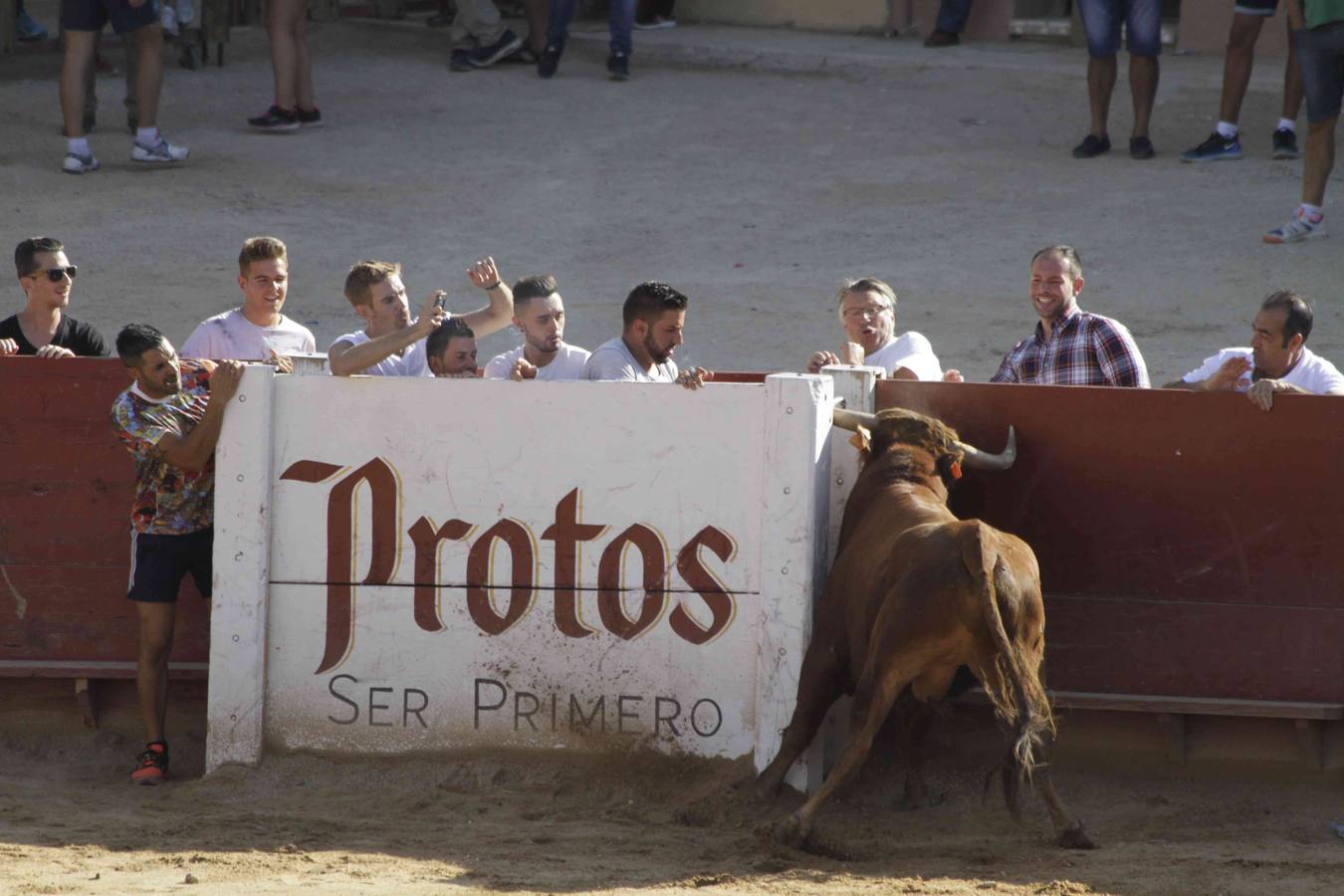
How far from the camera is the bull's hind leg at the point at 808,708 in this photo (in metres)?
5.21

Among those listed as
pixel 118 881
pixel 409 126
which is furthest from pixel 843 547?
pixel 409 126

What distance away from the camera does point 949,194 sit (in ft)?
40.8

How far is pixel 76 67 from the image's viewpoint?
37.2 feet

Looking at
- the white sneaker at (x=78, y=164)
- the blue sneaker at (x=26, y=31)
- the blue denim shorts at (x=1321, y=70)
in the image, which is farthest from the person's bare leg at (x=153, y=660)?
the blue sneaker at (x=26, y=31)

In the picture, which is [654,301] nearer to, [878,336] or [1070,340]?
[878,336]

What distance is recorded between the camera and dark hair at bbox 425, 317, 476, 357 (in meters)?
5.71

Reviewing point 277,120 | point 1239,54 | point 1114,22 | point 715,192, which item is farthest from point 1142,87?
point 277,120

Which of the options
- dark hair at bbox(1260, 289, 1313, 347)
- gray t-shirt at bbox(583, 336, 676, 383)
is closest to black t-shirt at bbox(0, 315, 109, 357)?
gray t-shirt at bbox(583, 336, 676, 383)

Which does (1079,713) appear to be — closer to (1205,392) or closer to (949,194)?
(1205,392)

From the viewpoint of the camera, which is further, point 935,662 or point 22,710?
point 22,710

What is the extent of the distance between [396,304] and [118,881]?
2148mm

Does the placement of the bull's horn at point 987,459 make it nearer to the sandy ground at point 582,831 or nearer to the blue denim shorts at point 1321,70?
the sandy ground at point 582,831

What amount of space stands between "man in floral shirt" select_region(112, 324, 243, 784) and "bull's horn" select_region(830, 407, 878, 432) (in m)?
1.80

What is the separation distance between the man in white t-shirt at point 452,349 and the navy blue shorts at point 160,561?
2.86ft
